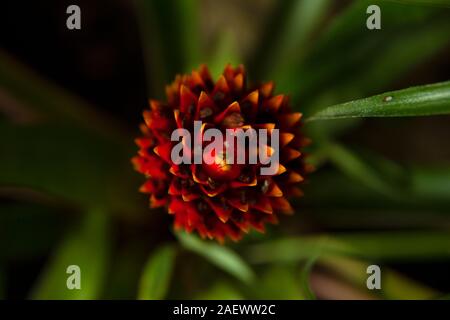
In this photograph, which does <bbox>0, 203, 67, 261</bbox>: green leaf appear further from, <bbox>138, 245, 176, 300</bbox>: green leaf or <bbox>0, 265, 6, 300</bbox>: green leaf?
<bbox>138, 245, 176, 300</bbox>: green leaf

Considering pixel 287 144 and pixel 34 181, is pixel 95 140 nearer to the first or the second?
pixel 34 181

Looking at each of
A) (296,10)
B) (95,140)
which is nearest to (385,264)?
(296,10)

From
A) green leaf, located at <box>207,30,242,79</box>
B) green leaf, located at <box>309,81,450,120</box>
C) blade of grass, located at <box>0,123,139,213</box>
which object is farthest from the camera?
green leaf, located at <box>207,30,242,79</box>

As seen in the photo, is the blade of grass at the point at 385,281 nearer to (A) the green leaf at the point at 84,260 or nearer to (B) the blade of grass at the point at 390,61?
(B) the blade of grass at the point at 390,61

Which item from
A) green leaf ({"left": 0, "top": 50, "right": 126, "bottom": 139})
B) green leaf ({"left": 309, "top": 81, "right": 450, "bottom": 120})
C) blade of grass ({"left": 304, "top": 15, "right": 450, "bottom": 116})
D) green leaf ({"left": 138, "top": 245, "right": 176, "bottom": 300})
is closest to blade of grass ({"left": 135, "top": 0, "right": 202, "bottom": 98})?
green leaf ({"left": 0, "top": 50, "right": 126, "bottom": 139})

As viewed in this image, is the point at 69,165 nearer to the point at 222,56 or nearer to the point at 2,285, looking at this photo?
the point at 2,285

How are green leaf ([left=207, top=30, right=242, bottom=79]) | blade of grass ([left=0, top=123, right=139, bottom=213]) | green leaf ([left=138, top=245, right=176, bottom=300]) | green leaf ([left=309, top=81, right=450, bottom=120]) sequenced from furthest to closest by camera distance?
1. green leaf ([left=207, top=30, right=242, bottom=79])
2. blade of grass ([left=0, top=123, right=139, bottom=213])
3. green leaf ([left=138, top=245, right=176, bottom=300])
4. green leaf ([left=309, top=81, right=450, bottom=120])

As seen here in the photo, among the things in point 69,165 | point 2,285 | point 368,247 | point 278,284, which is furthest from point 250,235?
point 2,285

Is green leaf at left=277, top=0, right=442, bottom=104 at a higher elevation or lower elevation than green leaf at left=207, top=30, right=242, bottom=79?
lower
